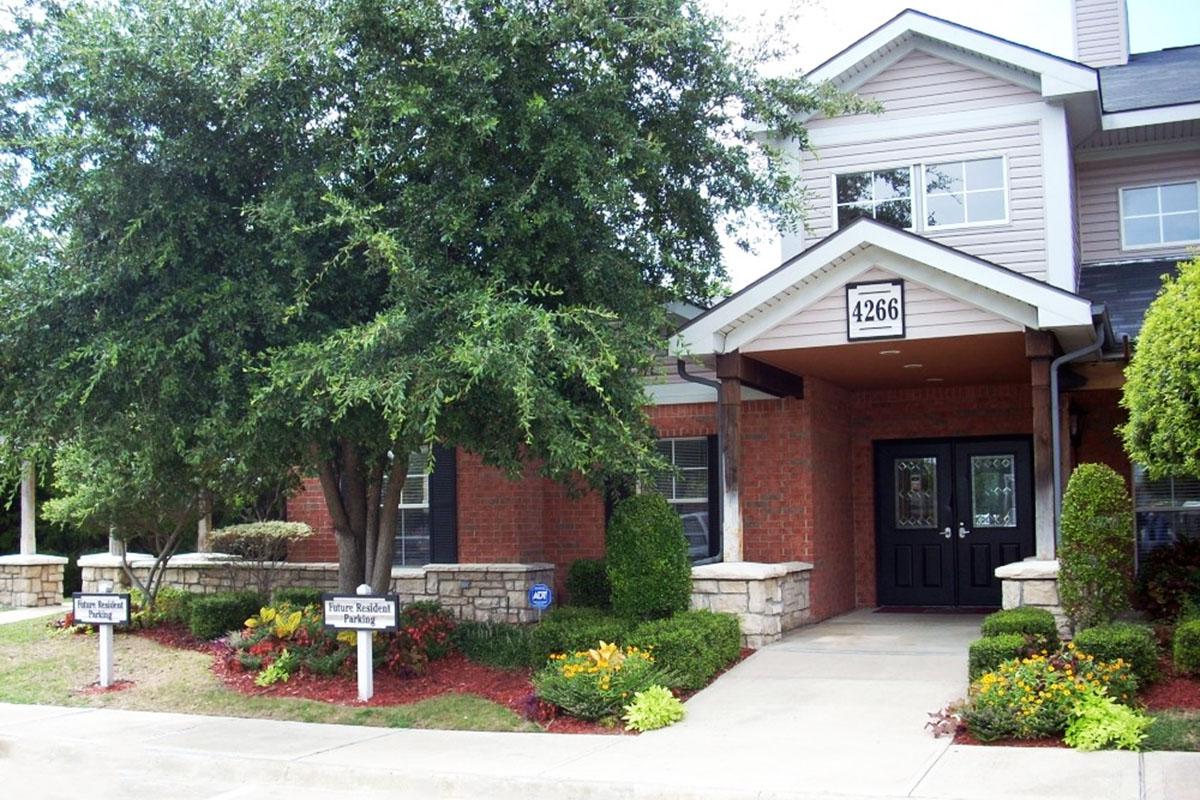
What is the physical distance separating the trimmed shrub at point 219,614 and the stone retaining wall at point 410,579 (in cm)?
169

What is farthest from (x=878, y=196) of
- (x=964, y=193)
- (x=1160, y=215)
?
(x=1160, y=215)

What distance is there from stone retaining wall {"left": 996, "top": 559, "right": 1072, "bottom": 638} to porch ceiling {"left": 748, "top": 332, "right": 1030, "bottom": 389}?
2261 mm

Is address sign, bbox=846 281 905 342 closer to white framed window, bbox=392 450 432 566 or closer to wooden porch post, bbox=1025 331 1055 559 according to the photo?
wooden porch post, bbox=1025 331 1055 559

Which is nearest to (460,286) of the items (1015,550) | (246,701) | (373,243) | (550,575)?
(373,243)

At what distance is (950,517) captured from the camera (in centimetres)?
1600

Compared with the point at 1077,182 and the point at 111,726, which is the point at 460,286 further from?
the point at 1077,182

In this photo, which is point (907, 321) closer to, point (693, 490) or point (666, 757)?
point (693, 490)

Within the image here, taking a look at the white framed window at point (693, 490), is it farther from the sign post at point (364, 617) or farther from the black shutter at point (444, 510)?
the sign post at point (364, 617)

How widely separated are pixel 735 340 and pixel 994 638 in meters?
4.22

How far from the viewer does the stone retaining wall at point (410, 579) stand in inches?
603

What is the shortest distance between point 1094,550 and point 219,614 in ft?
31.1

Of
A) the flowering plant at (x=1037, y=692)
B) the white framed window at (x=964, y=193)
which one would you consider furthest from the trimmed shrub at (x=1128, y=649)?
the white framed window at (x=964, y=193)

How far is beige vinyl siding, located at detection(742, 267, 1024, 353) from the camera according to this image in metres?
11.9

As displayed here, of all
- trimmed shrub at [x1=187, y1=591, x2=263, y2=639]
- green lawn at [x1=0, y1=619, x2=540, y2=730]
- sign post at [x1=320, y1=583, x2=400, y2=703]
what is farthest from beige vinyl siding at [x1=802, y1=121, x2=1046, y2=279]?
Answer: trimmed shrub at [x1=187, y1=591, x2=263, y2=639]
